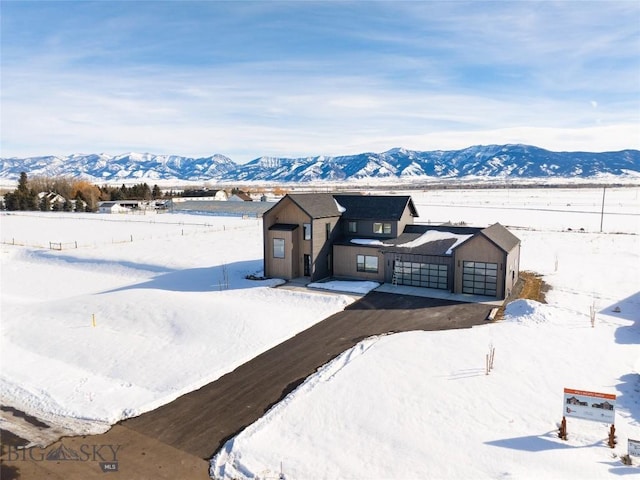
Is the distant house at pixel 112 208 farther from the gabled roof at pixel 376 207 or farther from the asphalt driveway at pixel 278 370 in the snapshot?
the asphalt driveway at pixel 278 370

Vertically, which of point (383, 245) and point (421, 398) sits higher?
point (383, 245)

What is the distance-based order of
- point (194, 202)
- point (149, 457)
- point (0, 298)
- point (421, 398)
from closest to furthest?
point (149, 457) < point (421, 398) < point (0, 298) < point (194, 202)

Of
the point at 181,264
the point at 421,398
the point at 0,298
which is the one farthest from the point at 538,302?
the point at 0,298

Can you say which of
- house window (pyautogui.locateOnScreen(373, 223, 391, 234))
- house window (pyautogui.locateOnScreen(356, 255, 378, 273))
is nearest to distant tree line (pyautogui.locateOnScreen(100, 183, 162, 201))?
house window (pyautogui.locateOnScreen(373, 223, 391, 234))

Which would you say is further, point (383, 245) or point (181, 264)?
point (181, 264)

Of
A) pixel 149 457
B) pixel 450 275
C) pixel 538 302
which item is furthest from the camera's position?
pixel 450 275

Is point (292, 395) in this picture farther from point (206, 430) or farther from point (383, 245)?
point (383, 245)

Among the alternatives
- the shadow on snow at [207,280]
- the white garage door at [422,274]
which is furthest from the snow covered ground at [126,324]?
the white garage door at [422,274]

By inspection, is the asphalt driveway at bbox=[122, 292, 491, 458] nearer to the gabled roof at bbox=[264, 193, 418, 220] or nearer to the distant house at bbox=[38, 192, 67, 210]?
the gabled roof at bbox=[264, 193, 418, 220]
